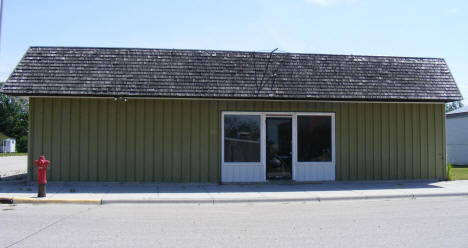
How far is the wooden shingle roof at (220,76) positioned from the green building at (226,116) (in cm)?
4

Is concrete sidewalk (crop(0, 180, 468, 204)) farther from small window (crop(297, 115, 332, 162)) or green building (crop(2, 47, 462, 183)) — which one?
small window (crop(297, 115, 332, 162))

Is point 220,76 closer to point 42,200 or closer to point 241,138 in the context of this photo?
point 241,138

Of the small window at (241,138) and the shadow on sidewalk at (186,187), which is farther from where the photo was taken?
the small window at (241,138)

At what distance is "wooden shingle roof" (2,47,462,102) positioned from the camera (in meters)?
13.1

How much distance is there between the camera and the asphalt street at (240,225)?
654cm

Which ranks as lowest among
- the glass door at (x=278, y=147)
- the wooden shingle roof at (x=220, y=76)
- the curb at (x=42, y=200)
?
the curb at (x=42, y=200)

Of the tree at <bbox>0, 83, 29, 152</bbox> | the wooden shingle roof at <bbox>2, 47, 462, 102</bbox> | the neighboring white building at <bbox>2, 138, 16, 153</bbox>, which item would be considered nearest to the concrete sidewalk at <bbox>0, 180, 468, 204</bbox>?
the wooden shingle roof at <bbox>2, 47, 462, 102</bbox>

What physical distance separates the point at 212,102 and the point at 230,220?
5.92 meters

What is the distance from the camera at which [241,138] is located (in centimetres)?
1397

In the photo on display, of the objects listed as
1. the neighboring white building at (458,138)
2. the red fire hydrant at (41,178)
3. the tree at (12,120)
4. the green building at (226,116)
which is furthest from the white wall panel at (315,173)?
the tree at (12,120)

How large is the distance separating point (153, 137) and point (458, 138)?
21.7 m

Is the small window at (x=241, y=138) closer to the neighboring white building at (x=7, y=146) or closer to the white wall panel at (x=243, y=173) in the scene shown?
the white wall panel at (x=243, y=173)

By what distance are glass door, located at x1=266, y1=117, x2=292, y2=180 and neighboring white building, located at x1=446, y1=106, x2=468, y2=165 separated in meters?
16.8

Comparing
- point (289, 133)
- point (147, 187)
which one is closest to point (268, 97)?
point (289, 133)
